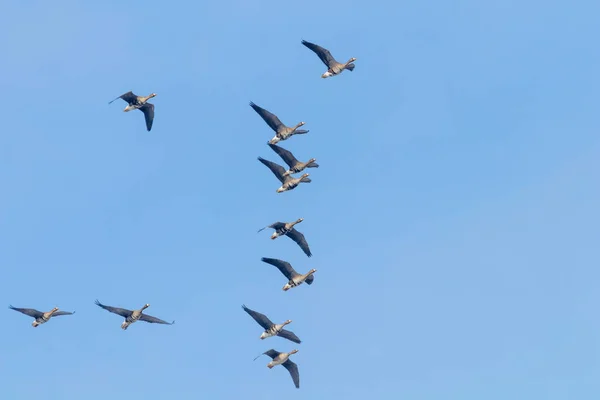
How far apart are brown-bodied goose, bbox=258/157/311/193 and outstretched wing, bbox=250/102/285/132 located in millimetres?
4676

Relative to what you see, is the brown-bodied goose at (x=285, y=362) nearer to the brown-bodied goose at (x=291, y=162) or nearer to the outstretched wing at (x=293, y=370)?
the outstretched wing at (x=293, y=370)

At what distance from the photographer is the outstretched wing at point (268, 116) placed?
174m

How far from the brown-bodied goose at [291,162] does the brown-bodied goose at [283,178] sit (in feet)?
1.81

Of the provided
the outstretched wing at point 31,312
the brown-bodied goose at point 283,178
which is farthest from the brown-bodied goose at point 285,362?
the outstretched wing at point 31,312

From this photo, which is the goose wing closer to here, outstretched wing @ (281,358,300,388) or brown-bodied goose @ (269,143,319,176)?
outstretched wing @ (281,358,300,388)

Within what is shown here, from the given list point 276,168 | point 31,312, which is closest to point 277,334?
point 276,168

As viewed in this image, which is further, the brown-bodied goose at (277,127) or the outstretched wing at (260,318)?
the brown-bodied goose at (277,127)

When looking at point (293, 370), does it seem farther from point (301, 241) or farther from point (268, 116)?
point (268, 116)

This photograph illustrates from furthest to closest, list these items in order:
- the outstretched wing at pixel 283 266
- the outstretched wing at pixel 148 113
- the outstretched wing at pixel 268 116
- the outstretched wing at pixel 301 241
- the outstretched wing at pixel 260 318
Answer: the outstretched wing at pixel 148 113 < the outstretched wing at pixel 301 241 < the outstretched wing at pixel 268 116 < the outstretched wing at pixel 283 266 < the outstretched wing at pixel 260 318

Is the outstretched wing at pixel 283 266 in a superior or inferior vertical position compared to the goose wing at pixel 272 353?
superior

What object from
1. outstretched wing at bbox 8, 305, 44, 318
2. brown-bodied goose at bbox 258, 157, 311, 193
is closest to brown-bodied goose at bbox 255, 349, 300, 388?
brown-bodied goose at bbox 258, 157, 311, 193

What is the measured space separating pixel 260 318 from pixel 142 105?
97.8 ft

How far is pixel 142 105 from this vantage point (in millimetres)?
178000

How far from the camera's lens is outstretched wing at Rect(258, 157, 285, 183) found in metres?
176
